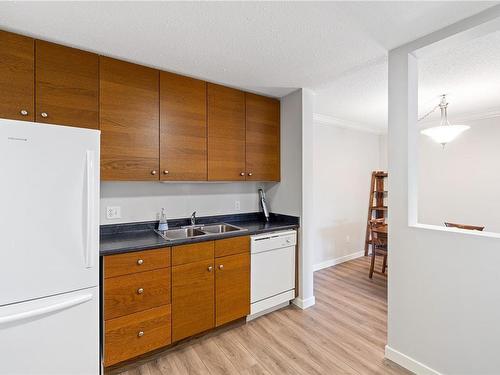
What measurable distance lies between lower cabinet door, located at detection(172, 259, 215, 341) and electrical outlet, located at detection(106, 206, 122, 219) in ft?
2.54

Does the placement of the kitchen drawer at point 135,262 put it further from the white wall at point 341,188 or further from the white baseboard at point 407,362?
the white wall at point 341,188

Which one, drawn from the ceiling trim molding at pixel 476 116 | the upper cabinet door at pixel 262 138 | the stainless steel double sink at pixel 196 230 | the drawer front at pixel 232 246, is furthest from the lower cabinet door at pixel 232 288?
the ceiling trim molding at pixel 476 116

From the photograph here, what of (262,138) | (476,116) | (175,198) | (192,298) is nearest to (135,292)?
(192,298)

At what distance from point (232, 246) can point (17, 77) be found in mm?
1984

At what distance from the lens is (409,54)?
1.81m

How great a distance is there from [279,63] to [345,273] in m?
3.12

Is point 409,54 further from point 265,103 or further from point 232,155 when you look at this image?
point 232,155

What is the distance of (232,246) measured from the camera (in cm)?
230

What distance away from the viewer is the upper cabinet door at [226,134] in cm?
250

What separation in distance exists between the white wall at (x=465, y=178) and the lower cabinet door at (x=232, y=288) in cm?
376

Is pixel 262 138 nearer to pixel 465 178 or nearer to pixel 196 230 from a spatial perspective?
pixel 196 230

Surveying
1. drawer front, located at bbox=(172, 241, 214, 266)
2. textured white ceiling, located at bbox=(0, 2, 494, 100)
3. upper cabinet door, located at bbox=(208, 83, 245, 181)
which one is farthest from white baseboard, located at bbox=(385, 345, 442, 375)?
textured white ceiling, located at bbox=(0, 2, 494, 100)

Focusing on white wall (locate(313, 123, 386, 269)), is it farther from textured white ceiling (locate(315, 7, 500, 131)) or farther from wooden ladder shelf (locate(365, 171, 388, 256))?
textured white ceiling (locate(315, 7, 500, 131))

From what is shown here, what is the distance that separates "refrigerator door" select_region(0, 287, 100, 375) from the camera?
1.31m
